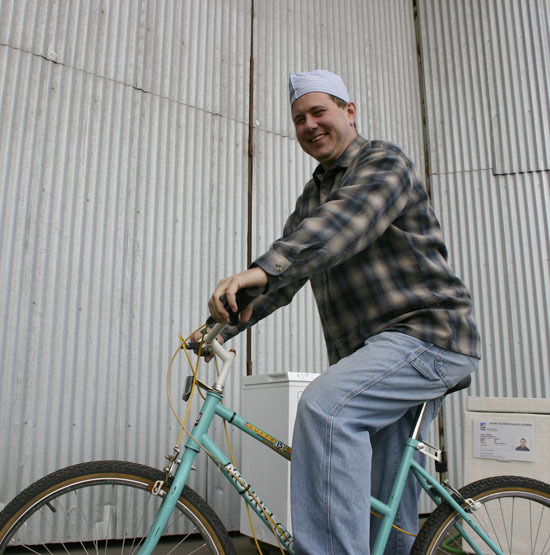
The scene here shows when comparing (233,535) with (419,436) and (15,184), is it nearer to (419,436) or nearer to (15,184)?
(419,436)

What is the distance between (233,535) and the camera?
10.5 feet

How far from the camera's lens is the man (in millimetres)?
1250

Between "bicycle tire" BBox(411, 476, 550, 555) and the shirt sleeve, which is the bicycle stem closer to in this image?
the shirt sleeve

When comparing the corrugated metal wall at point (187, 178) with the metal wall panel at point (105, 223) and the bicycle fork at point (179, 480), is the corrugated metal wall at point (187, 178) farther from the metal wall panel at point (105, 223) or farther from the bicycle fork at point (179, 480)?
the bicycle fork at point (179, 480)

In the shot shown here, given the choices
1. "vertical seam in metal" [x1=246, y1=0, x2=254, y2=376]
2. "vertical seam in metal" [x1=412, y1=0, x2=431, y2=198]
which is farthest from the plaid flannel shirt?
"vertical seam in metal" [x1=412, y1=0, x2=431, y2=198]

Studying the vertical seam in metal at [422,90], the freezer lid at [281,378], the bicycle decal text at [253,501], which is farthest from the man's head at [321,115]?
the vertical seam in metal at [422,90]

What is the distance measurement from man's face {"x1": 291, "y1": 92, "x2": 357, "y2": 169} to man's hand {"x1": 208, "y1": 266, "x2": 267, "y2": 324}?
0.59 metres

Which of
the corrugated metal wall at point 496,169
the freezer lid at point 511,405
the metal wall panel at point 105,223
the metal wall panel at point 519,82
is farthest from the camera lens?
the metal wall panel at point 519,82

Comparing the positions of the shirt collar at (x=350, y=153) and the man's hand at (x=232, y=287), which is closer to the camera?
the man's hand at (x=232, y=287)

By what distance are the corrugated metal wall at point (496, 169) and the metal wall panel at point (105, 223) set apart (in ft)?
5.99

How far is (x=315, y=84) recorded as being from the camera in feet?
5.34

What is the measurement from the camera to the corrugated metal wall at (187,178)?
9.23ft

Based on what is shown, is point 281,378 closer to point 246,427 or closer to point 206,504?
point 246,427

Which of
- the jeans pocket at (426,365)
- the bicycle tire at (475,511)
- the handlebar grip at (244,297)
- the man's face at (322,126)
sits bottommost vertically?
the bicycle tire at (475,511)
